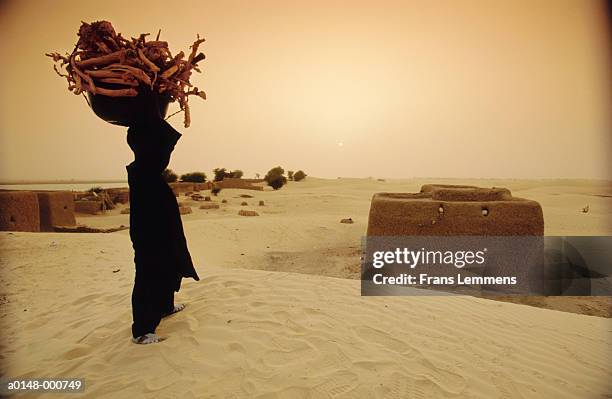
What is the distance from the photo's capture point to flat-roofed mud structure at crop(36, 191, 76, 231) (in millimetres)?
11844

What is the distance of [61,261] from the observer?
21.5 ft

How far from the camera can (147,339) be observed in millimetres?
2943

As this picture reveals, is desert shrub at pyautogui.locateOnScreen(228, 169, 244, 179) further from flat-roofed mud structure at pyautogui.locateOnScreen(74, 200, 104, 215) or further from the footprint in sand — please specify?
the footprint in sand

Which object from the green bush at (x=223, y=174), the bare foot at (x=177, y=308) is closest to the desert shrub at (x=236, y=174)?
the green bush at (x=223, y=174)

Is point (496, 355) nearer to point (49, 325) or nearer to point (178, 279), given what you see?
point (178, 279)

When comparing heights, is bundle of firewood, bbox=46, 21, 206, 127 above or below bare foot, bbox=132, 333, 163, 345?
above

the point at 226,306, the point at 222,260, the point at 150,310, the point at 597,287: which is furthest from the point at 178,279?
the point at 597,287

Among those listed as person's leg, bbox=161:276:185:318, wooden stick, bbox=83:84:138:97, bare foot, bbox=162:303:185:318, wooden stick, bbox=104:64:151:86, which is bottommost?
bare foot, bbox=162:303:185:318

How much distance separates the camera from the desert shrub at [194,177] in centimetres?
3972

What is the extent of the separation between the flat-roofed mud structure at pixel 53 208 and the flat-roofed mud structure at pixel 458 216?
1139cm

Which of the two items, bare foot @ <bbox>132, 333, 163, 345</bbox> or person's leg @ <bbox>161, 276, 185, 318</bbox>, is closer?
bare foot @ <bbox>132, 333, 163, 345</bbox>

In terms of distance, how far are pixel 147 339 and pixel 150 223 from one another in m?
1.01

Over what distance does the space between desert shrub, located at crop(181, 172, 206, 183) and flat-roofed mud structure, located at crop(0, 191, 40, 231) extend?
2943cm

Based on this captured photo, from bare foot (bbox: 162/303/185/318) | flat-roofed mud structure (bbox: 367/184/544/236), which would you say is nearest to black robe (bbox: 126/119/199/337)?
bare foot (bbox: 162/303/185/318)
